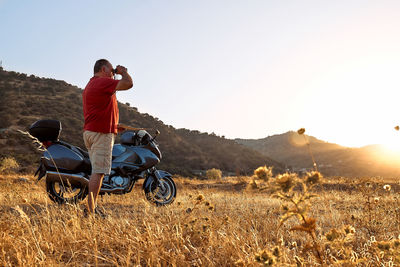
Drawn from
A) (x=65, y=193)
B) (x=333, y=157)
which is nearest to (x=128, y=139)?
(x=65, y=193)

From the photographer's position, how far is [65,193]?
530cm

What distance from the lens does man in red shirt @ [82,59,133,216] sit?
397 cm

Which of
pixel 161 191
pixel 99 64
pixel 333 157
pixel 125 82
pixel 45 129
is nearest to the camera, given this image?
pixel 125 82

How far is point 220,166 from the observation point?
36781 mm

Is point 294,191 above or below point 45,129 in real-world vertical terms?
below

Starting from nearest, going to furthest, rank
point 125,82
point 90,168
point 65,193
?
point 125,82
point 65,193
point 90,168

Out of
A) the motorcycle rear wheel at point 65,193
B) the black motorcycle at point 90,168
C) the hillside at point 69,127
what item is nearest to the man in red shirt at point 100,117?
the black motorcycle at point 90,168

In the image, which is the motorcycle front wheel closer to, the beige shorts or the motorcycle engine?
the motorcycle engine

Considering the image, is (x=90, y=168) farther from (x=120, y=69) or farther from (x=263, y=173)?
(x=263, y=173)

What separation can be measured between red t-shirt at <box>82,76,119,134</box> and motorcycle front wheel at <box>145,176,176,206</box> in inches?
84.6

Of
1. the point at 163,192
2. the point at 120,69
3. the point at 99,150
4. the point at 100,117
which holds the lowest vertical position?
the point at 163,192

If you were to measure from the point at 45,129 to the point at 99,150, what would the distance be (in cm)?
147

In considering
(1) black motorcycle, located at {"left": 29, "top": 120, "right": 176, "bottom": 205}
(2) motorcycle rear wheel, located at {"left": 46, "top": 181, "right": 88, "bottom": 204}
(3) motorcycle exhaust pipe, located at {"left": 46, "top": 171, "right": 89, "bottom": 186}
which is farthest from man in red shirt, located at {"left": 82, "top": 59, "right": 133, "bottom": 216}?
(2) motorcycle rear wheel, located at {"left": 46, "top": 181, "right": 88, "bottom": 204}

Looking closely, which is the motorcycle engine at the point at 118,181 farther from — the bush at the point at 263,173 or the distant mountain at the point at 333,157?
the distant mountain at the point at 333,157
